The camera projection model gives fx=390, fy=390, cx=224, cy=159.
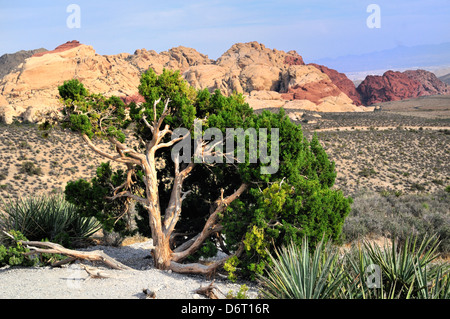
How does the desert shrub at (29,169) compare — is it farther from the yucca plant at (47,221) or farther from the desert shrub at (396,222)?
the desert shrub at (396,222)

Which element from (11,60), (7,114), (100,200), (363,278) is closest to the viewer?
(363,278)

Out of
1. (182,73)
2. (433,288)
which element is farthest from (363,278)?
(182,73)

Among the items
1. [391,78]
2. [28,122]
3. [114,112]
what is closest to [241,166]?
[114,112]

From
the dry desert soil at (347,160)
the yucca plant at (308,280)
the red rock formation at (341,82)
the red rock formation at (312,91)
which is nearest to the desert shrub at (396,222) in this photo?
the yucca plant at (308,280)

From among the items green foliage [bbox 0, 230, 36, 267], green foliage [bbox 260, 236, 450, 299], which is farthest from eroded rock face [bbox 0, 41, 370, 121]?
green foliage [bbox 260, 236, 450, 299]

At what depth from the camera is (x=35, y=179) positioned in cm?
2689

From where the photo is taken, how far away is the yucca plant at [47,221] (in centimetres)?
1084

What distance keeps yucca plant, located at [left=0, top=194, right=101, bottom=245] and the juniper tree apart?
3.42ft

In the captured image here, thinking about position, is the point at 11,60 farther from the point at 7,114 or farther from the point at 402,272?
the point at 402,272

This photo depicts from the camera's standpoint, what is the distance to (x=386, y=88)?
148m

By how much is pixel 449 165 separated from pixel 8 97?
68758mm

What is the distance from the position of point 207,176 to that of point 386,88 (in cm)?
15293

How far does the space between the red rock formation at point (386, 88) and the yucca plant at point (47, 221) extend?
478 feet
